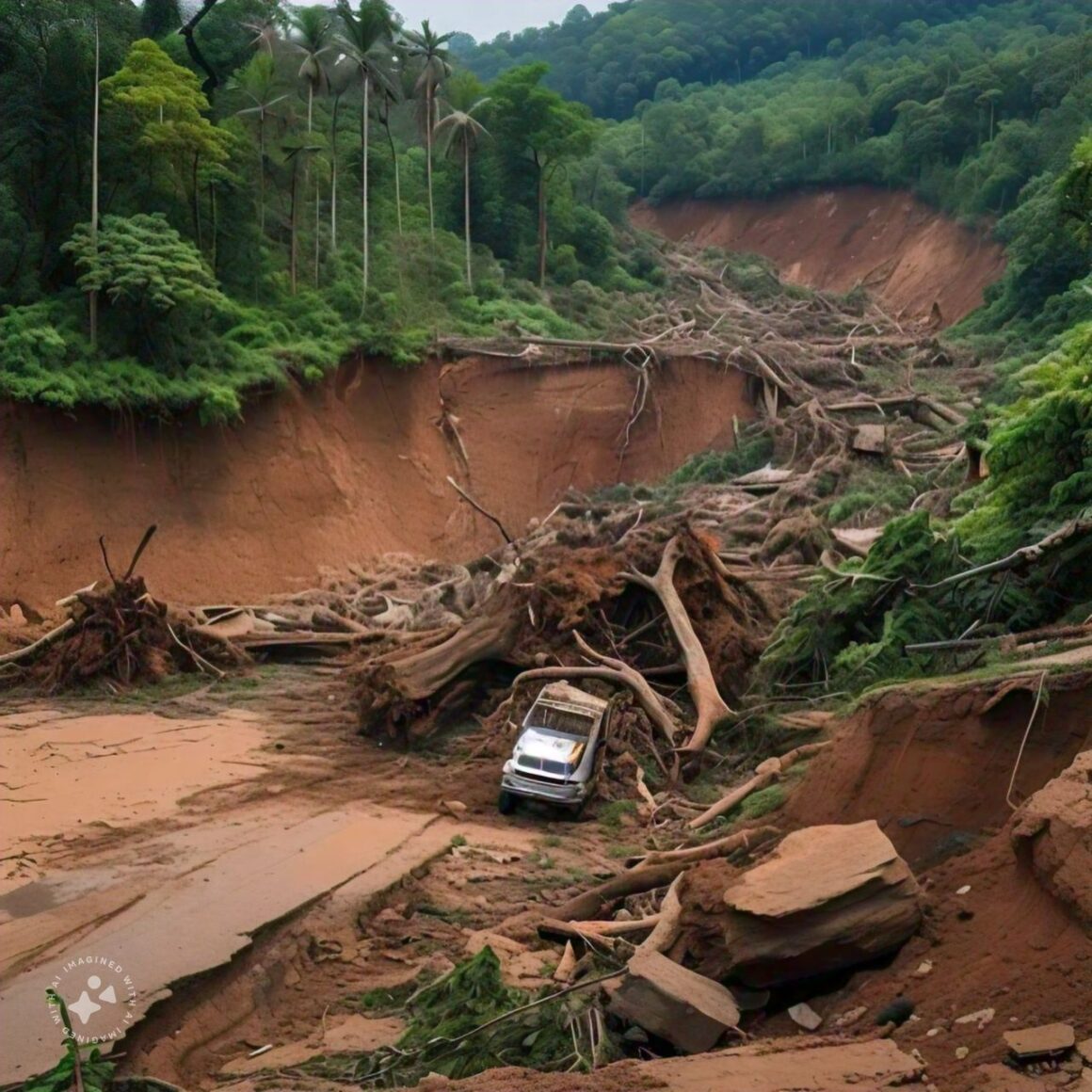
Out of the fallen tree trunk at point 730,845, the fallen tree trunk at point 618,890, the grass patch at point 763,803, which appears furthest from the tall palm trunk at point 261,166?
the fallen tree trunk at point 730,845

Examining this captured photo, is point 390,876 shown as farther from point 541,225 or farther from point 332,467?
point 541,225

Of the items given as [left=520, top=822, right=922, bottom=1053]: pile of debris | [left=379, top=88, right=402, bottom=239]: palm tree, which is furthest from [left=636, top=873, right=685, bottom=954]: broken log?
[left=379, top=88, right=402, bottom=239]: palm tree

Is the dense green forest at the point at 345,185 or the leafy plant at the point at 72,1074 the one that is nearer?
the leafy plant at the point at 72,1074

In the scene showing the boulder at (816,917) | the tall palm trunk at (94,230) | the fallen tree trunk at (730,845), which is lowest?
the fallen tree trunk at (730,845)

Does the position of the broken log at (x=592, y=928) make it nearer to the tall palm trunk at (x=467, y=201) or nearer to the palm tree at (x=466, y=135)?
the tall palm trunk at (x=467, y=201)

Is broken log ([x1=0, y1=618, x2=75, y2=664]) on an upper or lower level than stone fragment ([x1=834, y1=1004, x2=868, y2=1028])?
lower

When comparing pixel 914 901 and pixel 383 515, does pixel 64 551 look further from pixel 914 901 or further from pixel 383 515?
pixel 914 901

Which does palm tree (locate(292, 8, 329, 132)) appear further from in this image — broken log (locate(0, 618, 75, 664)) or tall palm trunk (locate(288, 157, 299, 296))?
broken log (locate(0, 618, 75, 664))
